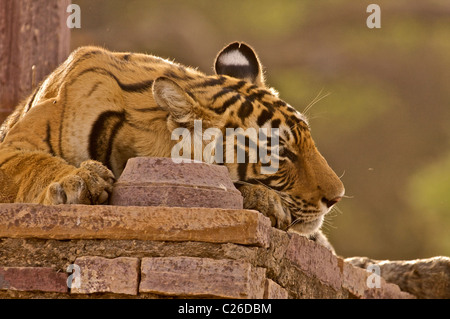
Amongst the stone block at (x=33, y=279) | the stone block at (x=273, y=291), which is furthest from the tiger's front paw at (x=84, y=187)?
the stone block at (x=273, y=291)

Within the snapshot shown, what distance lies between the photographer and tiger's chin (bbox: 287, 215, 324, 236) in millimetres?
3352

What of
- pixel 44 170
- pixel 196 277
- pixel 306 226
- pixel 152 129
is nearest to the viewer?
pixel 196 277

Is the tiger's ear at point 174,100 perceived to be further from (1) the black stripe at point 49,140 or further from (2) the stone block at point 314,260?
(2) the stone block at point 314,260

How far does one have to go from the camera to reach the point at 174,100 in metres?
3.16

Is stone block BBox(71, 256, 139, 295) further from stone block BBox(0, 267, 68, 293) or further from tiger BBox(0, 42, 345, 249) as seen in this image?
tiger BBox(0, 42, 345, 249)

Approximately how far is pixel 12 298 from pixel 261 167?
1.14m

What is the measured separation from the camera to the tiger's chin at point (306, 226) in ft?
11.0

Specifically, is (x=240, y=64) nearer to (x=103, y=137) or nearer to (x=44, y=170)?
(x=103, y=137)

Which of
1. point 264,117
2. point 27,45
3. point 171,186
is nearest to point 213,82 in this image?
point 264,117

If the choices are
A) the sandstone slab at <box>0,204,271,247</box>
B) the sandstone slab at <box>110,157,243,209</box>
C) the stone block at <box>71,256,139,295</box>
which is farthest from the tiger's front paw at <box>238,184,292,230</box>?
the stone block at <box>71,256,139,295</box>

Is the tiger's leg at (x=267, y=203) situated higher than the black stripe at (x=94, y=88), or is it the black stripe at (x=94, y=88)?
the black stripe at (x=94, y=88)

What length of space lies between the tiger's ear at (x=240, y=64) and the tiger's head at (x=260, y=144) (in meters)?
0.42

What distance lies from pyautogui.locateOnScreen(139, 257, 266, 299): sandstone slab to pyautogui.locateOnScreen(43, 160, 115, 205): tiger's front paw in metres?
0.34

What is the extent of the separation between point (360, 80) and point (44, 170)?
1256cm
